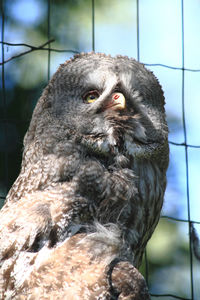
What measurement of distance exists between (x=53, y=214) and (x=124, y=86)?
2.41ft

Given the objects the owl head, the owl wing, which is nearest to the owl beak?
the owl head

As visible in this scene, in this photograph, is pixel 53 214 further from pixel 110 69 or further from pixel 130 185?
pixel 110 69

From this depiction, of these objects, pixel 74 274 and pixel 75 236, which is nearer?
pixel 74 274

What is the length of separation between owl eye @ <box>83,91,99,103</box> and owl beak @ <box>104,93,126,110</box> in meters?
0.08

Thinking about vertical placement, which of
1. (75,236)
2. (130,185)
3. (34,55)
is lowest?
(75,236)

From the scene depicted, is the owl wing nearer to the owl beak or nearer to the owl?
the owl

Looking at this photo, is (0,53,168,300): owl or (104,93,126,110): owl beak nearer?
(0,53,168,300): owl

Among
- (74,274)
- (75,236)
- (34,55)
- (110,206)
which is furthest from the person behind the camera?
(34,55)

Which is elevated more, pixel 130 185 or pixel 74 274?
pixel 130 185

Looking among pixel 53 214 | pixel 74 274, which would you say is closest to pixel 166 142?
pixel 53 214

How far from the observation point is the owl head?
3182mm

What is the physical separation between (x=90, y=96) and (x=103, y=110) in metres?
0.11

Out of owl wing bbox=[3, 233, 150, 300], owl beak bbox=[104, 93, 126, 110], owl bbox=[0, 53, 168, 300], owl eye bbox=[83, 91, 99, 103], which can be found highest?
owl eye bbox=[83, 91, 99, 103]

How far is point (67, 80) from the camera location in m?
3.36
